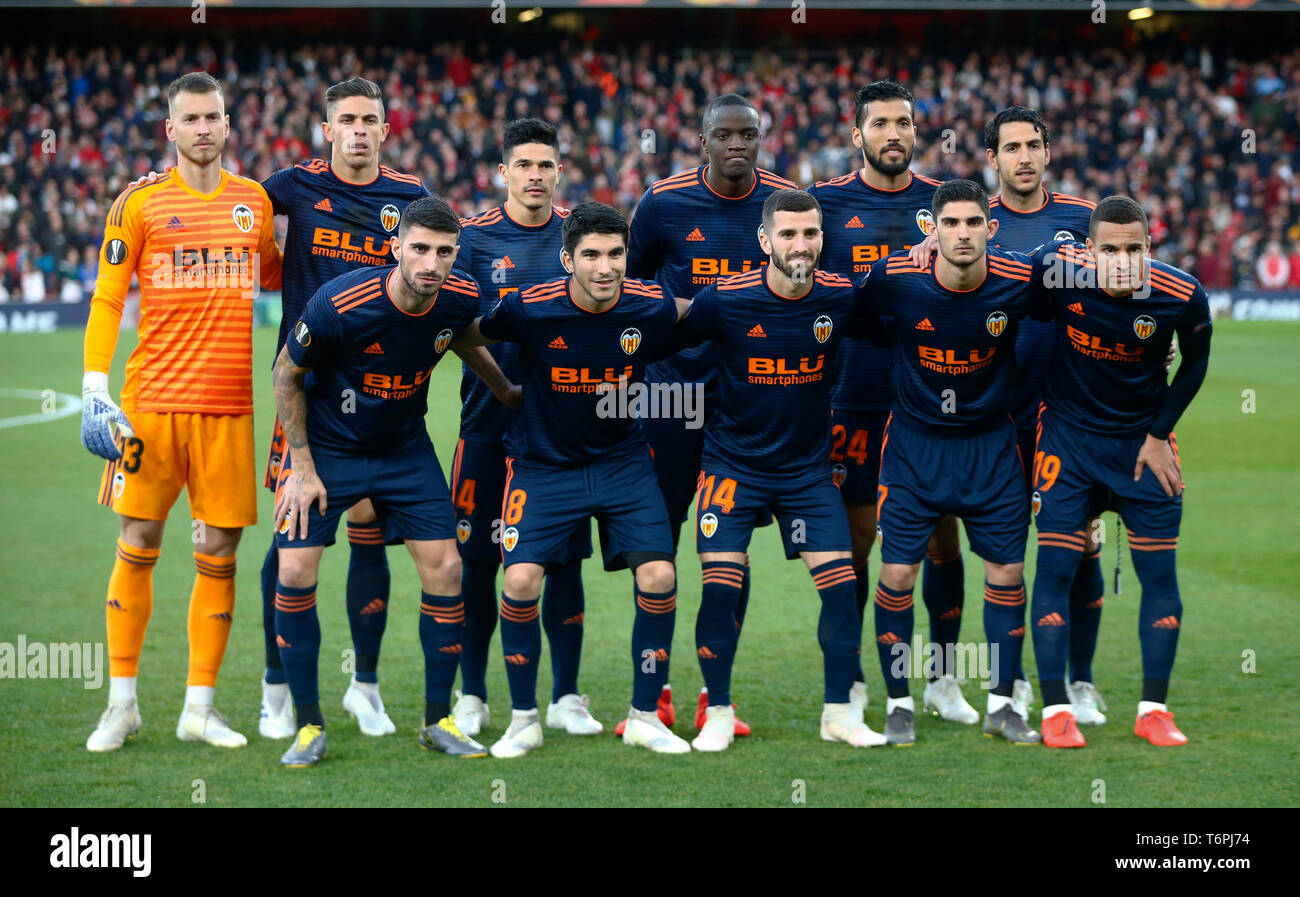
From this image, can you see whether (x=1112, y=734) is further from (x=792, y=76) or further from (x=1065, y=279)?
(x=792, y=76)

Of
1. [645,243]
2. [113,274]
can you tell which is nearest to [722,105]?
[645,243]

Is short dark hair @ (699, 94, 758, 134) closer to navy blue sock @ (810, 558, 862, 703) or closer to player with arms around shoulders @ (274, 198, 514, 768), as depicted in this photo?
player with arms around shoulders @ (274, 198, 514, 768)

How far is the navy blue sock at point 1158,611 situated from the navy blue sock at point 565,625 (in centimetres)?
229

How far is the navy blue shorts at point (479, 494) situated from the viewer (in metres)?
6.09

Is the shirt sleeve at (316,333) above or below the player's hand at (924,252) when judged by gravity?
below

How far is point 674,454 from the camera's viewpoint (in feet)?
20.1

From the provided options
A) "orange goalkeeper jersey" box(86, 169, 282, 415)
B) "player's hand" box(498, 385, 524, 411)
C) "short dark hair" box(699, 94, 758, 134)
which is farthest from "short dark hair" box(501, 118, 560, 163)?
"orange goalkeeper jersey" box(86, 169, 282, 415)

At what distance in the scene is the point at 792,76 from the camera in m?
32.3

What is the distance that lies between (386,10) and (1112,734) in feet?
100

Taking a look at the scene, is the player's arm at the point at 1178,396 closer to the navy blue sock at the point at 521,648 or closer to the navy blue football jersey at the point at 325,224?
the navy blue sock at the point at 521,648

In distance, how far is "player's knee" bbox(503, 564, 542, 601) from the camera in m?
5.58

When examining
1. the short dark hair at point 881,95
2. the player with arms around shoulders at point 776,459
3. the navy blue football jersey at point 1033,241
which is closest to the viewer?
the player with arms around shoulders at point 776,459

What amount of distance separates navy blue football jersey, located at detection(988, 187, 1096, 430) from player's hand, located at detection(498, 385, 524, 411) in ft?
6.94

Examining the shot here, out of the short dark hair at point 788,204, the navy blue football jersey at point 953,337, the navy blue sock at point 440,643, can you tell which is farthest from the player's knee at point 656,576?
the short dark hair at point 788,204
